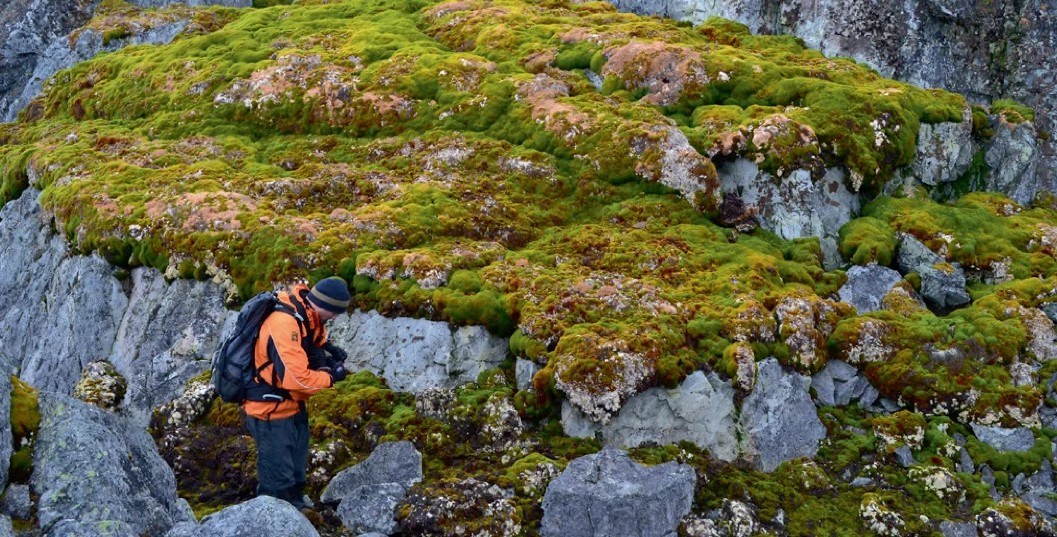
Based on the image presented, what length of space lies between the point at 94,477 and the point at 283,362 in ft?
10.5

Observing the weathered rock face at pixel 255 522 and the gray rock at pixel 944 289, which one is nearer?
the weathered rock face at pixel 255 522

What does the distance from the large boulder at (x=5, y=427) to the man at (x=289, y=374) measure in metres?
3.30

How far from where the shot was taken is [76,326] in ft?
70.1

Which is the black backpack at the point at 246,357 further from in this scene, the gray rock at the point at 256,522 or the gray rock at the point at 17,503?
the gray rock at the point at 17,503

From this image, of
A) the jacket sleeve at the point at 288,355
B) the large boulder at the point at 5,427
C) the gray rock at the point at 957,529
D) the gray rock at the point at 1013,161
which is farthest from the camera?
the gray rock at the point at 1013,161

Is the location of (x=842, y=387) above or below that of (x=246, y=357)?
below

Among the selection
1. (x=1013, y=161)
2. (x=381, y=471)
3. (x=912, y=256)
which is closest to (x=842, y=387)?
(x=912, y=256)

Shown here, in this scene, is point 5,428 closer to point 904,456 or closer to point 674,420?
Result: point 674,420

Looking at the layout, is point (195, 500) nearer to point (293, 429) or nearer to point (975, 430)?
point (293, 429)

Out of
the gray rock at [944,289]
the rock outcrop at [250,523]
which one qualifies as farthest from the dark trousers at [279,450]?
the gray rock at [944,289]

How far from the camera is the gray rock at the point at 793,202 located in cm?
2255

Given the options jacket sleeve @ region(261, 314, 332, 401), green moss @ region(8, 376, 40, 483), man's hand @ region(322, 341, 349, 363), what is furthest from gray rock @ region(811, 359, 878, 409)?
green moss @ region(8, 376, 40, 483)

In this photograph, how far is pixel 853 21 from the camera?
29.2 m

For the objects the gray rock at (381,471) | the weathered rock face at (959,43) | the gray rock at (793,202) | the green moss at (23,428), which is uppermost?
the weathered rock face at (959,43)
